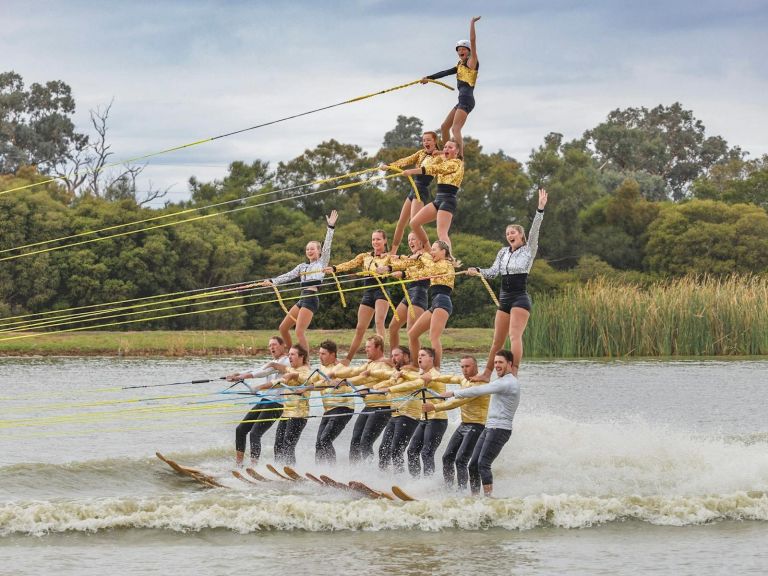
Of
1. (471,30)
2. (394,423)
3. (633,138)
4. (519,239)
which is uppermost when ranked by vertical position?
(633,138)

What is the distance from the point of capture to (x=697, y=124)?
318ft

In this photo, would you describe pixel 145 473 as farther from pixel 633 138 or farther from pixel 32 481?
pixel 633 138

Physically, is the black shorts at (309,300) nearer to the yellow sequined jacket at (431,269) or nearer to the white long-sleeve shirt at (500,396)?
the yellow sequined jacket at (431,269)

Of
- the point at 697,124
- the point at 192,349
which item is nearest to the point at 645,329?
the point at 192,349

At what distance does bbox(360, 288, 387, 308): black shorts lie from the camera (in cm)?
1820

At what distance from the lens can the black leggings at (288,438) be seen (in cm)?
1670

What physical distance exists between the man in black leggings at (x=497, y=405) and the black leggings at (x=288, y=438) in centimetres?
308

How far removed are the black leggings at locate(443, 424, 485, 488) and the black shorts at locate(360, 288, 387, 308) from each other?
148 inches

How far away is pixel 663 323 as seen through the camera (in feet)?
121

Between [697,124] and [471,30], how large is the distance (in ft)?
279

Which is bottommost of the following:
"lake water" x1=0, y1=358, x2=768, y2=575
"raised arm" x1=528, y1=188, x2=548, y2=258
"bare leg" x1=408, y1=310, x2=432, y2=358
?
"lake water" x1=0, y1=358, x2=768, y2=575

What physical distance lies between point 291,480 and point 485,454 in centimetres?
325

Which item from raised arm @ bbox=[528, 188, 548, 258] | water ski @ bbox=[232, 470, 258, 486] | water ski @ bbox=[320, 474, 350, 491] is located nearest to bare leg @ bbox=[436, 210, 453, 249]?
raised arm @ bbox=[528, 188, 548, 258]

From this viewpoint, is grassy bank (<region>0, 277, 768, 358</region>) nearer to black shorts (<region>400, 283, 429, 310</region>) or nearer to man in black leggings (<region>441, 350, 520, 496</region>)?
black shorts (<region>400, 283, 429, 310</region>)
